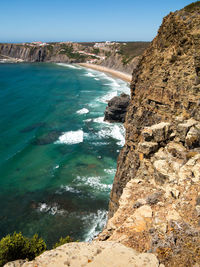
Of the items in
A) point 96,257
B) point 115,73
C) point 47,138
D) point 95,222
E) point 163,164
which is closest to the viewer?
point 96,257

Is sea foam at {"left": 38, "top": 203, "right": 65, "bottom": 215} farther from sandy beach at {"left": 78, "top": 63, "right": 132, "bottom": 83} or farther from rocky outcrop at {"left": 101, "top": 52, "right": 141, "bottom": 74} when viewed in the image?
rocky outcrop at {"left": 101, "top": 52, "right": 141, "bottom": 74}

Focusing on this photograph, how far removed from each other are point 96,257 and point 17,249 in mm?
10798

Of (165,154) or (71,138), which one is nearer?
(165,154)

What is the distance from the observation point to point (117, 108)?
63.0 meters

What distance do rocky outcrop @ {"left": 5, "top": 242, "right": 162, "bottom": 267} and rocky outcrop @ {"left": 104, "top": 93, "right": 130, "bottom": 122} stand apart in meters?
54.6

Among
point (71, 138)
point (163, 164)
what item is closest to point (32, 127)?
point (71, 138)

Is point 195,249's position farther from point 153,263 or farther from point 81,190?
point 81,190

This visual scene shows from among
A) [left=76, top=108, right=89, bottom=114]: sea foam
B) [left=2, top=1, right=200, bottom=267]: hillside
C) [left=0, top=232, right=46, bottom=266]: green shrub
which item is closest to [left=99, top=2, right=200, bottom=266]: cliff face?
[left=2, top=1, right=200, bottom=267]: hillside

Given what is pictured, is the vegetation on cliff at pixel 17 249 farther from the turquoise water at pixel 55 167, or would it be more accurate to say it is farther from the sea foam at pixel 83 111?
the sea foam at pixel 83 111

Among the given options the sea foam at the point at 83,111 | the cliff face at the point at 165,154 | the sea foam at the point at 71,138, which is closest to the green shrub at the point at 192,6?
the cliff face at the point at 165,154

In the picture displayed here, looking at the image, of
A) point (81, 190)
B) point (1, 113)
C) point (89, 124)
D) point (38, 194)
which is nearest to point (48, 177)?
point (38, 194)

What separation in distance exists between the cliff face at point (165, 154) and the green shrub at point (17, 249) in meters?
8.78

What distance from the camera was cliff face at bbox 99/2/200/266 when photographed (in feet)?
33.1

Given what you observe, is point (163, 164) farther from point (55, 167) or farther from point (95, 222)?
point (55, 167)
